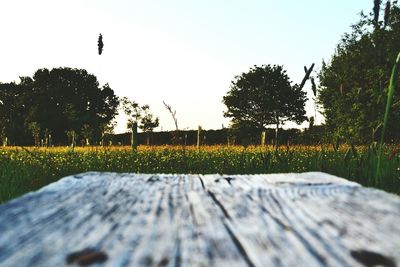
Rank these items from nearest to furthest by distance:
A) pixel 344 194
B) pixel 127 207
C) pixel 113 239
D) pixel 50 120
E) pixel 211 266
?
pixel 211 266
pixel 113 239
pixel 127 207
pixel 344 194
pixel 50 120

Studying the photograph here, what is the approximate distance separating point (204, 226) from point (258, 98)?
212 ft

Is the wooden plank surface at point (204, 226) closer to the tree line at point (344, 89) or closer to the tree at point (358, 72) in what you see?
the tree line at point (344, 89)

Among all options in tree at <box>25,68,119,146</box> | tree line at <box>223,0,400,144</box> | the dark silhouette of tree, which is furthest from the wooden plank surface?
the dark silhouette of tree

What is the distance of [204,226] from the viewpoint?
818 millimetres

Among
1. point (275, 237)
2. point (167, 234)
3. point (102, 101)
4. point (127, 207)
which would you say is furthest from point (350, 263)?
point (102, 101)

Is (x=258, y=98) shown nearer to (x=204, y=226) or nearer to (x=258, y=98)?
(x=258, y=98)

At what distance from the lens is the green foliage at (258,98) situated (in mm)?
65875

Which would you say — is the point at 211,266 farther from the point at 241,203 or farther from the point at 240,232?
the point at 241,203

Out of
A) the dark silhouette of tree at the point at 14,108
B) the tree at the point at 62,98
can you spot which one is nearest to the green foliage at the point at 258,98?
the tree at the point at 62,98

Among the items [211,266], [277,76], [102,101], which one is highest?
[277,76]

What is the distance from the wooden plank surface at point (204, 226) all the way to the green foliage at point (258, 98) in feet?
210

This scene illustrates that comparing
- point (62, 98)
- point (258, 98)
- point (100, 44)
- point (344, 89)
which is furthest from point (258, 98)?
point (100, 44)

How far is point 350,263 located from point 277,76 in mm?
68864

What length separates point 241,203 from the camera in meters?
1.04
